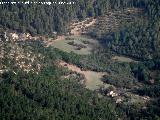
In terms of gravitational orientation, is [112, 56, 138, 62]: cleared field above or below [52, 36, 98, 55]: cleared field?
below

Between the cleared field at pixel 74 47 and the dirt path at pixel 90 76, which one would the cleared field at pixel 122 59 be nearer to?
the cleared field at pixel 74 47

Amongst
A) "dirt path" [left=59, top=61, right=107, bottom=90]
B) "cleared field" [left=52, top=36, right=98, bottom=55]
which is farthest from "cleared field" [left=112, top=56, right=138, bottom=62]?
"dirt path" [left=59, top=61, right=107, bottom=90]

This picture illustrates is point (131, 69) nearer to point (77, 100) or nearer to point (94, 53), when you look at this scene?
point (94, 53)

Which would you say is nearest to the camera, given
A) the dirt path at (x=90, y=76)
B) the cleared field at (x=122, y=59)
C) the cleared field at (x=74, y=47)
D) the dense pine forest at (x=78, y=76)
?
the dense pine forest at (x=78, y=76)

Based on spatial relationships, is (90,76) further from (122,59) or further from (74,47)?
(74,47)

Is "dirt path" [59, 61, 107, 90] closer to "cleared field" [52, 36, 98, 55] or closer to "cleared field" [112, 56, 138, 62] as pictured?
"cleared field" [52, 36, 98, 55]

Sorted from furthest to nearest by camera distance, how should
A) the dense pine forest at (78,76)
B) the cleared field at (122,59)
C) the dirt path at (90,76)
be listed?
the cleared field at (122,59) < the dirt path at (90,76) < the dense pine forest at (78,76)

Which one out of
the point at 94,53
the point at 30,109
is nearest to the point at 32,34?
the point at 94,53

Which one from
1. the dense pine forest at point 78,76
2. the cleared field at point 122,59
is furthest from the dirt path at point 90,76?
the cleared field at point 122,59
